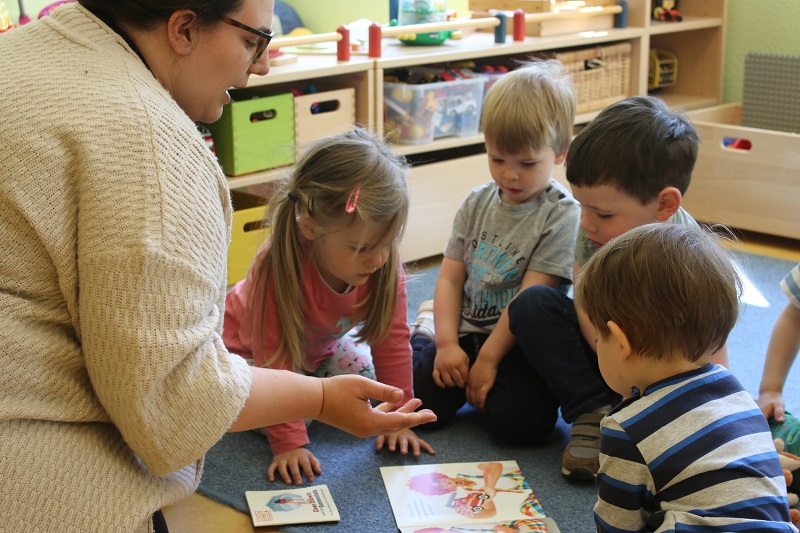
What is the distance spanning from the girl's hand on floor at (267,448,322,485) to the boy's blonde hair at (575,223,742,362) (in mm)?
636

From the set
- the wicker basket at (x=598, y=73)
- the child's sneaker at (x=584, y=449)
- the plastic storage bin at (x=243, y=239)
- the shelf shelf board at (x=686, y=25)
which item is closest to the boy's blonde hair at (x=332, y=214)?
the child's sneaker at (x=584, y=449)

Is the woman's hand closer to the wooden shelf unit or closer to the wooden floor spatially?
the wooden floor

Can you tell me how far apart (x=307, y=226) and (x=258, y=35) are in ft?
1.78

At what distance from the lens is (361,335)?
61.9 inches

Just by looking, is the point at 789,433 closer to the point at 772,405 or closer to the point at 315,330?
the point at 772,405

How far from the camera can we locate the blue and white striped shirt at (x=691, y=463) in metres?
0.92

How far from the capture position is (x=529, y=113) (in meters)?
1.58

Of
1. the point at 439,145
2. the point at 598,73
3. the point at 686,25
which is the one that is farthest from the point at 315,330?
the point at 686,25

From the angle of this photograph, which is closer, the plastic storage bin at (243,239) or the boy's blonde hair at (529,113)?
the boy's blonde hair at (529,113)

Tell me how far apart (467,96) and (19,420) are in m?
1.82

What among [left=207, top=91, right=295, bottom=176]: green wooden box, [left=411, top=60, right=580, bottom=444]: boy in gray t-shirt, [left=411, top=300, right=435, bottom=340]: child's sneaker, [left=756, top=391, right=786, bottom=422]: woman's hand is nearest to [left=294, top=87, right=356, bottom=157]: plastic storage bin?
[left=207, top=91, right=295, bottom=176]: green wooden box

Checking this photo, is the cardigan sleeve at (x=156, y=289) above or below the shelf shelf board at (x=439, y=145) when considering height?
above

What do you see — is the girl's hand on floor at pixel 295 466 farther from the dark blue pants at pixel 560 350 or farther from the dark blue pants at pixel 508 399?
the dark blue pants at pixel 560 350

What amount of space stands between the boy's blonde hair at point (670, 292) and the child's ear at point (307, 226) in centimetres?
56
